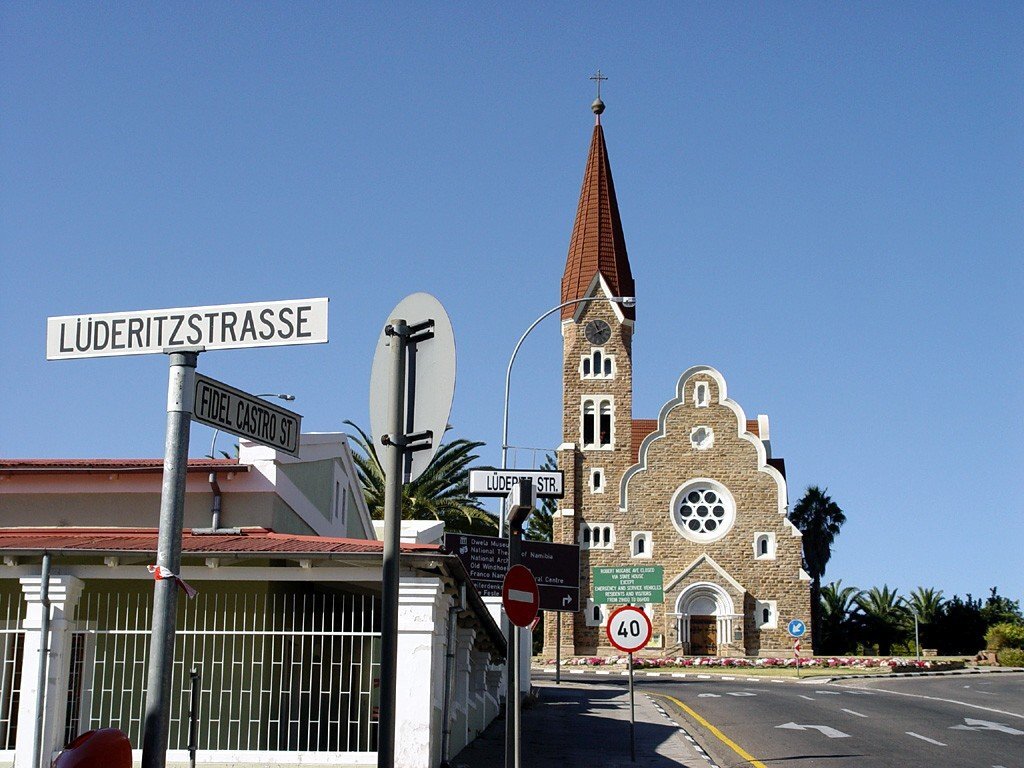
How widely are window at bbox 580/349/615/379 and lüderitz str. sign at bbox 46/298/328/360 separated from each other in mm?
59465

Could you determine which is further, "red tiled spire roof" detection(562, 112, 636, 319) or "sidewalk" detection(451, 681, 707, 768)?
"red tiled spire roof" detection(562, 112, 636, 319)

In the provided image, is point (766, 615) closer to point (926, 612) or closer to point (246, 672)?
point (926, 612)

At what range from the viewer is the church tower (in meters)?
61.8

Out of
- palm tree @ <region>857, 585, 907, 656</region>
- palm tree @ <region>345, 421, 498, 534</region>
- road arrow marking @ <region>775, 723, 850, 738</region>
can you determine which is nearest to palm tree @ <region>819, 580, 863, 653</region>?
palm tree @ <region>857, 585, 907, 656</region>

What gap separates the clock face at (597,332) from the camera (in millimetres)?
66125

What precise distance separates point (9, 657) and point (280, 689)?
3.80 metres

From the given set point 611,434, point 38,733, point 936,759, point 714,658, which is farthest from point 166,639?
point 611,434

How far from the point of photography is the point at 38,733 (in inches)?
511

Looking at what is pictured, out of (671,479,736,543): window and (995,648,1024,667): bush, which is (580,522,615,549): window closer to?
(671,479,736,543): window

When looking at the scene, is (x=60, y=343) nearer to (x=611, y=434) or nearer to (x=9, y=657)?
(x=9, y=657)

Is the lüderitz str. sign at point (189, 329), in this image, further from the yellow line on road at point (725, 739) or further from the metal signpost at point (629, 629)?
the yellow line on road at point (725, 739)

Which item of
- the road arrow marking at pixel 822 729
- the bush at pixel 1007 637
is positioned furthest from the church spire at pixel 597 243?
the road arrow marking at pixel 822 729

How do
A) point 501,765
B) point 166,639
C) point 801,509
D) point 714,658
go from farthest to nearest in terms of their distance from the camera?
point 801,509 → point 714,658 → point 501,765 → point 166,639

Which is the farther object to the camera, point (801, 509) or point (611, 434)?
point (801, 509)
